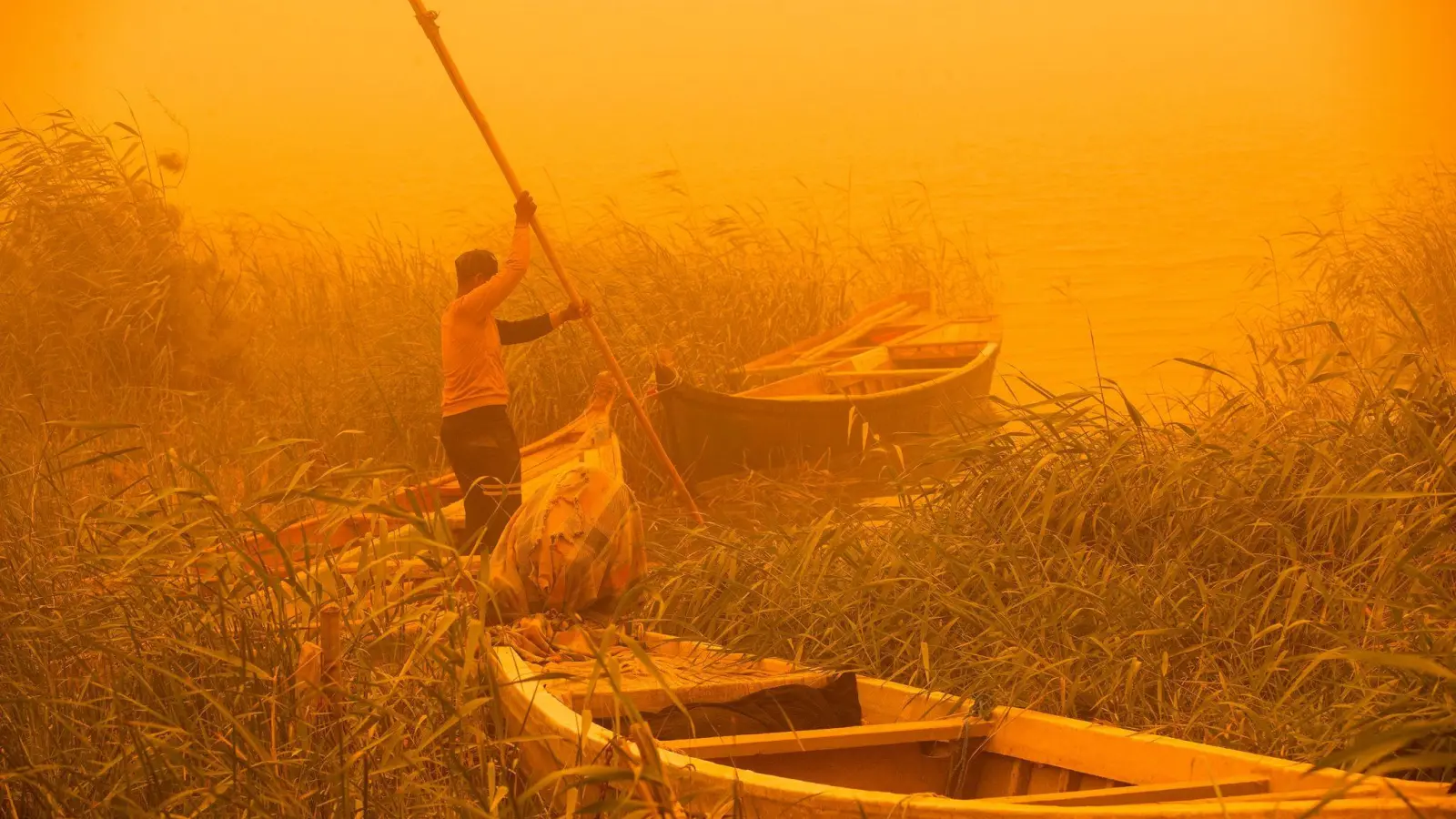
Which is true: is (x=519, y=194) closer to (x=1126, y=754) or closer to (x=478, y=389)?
(x=478, y=389)

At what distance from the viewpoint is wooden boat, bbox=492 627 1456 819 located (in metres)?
1.82

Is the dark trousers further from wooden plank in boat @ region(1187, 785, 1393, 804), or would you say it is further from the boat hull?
wooden plank in boat @ region(1187, 785, 1393, 804)

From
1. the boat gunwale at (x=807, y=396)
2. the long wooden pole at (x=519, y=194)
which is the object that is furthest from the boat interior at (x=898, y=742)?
the boat gunwale at (x=807, y=396)

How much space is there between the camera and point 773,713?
2.47m

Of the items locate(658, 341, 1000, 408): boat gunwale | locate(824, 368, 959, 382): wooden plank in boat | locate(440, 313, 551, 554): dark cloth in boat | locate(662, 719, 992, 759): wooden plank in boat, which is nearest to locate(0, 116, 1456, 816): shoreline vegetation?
locate(662, 719, 992, 759): wooden plank in boat

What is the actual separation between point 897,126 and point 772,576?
7375 millimetres

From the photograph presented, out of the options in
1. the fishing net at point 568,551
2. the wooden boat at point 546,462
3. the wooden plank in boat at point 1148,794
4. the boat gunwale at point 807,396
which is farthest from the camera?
the boat gunwale at point 807,396

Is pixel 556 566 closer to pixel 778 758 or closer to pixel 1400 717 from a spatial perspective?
pixel 778 758

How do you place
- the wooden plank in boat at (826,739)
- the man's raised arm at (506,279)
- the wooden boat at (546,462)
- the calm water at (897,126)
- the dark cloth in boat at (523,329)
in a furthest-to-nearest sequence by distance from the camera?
the calm water at (897,126), the dark cloth in boat at (523,329), the man's raised arm at (506,279), the wooden boat at (546,462), the wooden plank in boat at (826,739)

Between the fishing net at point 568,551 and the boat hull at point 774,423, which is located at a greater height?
the fishing net at point 568,551

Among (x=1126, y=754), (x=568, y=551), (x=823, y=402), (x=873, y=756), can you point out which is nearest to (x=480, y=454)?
(x=568, y=551)

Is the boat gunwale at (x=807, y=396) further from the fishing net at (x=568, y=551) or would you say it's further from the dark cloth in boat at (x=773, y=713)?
the dark cloth in boat at (x=773, y=713)

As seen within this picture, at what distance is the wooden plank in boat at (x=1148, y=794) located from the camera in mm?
1937

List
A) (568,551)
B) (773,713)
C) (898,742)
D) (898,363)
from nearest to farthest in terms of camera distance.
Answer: (898,742)
(773,713)
(568,551)
(898,363)
